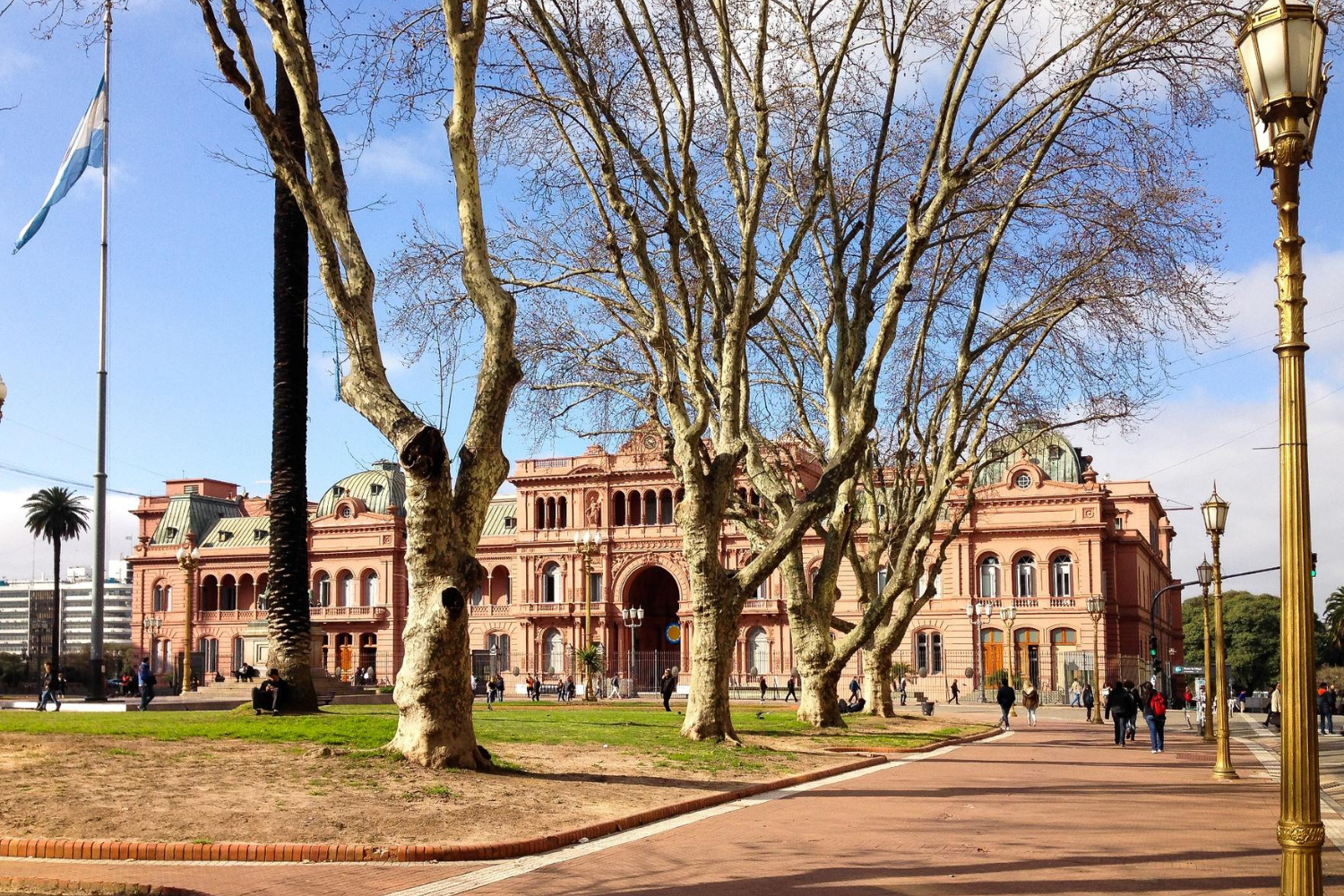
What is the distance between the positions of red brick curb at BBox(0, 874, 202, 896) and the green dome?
3057 inches

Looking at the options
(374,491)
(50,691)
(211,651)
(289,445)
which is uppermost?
(374,491)

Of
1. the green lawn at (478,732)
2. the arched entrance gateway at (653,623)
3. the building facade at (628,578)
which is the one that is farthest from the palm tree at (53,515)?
the green lawn at (478,732)

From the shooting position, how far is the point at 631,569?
76.1 metres

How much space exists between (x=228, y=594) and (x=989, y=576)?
50003 mm

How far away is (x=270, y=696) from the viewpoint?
21.8 metres

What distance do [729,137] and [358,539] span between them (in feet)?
219

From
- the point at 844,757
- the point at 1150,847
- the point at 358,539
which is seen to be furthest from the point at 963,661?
the point at 1150,847

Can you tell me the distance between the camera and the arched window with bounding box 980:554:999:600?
69.9 metres

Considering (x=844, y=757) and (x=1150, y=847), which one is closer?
(x=1150, y=847)

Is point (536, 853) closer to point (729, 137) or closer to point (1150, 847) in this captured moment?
point (1150, 847)

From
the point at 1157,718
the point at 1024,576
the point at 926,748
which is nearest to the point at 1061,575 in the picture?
the point at 1024,576

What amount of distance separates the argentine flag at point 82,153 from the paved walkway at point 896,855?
85.6 feet

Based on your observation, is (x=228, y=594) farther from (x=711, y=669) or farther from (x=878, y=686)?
(x=711, y=669)

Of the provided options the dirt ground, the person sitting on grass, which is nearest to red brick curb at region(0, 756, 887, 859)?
the dirt ground
